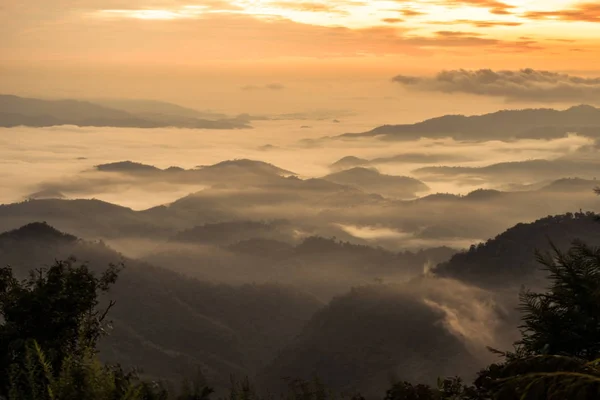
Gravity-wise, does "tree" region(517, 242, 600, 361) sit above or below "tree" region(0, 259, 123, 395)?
above

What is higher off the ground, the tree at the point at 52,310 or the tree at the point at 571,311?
the tree at the point at 571,311

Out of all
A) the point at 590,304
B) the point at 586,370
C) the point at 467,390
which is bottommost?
the point at 467,390

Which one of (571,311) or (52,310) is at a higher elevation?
(571,311)

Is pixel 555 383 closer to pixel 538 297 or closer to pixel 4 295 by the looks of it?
pixel 538 297

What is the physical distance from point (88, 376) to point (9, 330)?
2037 cm

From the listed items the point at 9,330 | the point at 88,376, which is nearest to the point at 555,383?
the point at 88,376

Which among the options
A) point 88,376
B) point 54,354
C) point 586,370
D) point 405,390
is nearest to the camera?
point 586,370

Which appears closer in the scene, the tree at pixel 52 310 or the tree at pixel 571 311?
the tree at pixel 571 311

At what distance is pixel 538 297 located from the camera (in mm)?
20578

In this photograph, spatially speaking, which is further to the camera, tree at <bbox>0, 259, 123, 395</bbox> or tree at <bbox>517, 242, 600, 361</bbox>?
tree at <bbox>0, 259, 123, 395</bbox>

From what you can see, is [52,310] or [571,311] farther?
[52,310]

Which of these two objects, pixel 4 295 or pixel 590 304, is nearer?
pixel 590 304

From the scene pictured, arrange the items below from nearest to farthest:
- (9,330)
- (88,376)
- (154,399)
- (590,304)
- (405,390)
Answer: (88,376) < (590,304) < (405,390) < (154,399) < (9,330)

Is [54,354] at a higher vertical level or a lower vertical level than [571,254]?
lower
